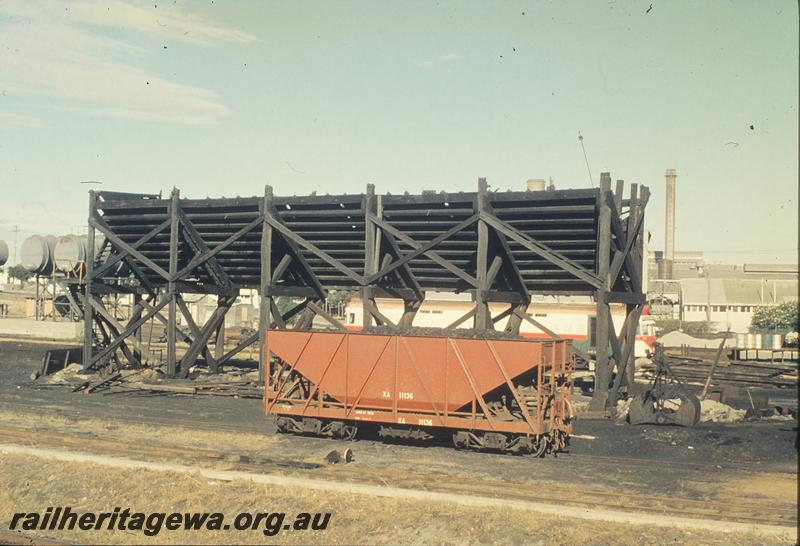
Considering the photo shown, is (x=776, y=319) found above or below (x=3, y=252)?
below

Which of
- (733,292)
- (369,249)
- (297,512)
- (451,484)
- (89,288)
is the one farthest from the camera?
(733,292)

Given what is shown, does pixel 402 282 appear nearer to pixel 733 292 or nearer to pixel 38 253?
pixel 38 253

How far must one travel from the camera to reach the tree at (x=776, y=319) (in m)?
72.2

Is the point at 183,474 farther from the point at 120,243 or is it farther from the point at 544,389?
the point at 120,243

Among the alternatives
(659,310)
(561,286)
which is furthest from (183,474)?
(659,310)

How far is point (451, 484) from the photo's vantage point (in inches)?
608

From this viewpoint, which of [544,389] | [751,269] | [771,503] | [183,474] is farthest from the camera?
[751,269]

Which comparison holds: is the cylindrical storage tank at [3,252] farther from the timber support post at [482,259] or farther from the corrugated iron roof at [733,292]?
the corrugated iron roof at [733,292]

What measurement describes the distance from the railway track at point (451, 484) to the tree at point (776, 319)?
208 ft

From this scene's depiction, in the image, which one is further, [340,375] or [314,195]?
[314,195]

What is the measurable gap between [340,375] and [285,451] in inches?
90.5

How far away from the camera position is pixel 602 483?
52.1 ft

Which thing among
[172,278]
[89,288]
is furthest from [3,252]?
[172,278]

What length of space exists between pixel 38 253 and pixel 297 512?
4386 centimetres
